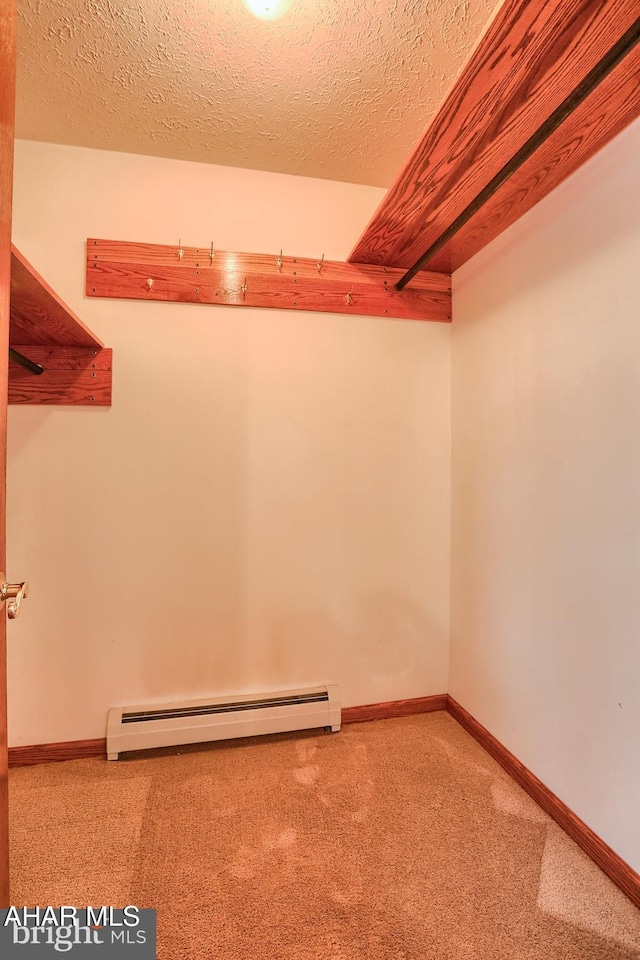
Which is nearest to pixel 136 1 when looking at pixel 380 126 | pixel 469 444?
pixel 380 126

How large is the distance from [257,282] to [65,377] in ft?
3.06

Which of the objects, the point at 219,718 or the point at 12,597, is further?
the point at 219,718

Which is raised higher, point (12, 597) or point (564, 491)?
point (564, 491)

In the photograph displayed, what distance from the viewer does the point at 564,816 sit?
1.37 meters

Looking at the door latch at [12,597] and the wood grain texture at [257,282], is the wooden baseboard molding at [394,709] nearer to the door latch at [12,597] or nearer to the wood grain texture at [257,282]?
the door latch at [12,597]

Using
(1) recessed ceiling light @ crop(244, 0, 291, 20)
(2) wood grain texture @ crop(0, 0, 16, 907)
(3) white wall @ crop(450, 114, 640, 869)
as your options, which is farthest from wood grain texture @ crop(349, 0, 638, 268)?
(2) wood grain texture @ crop(0, 0, 16, 907)

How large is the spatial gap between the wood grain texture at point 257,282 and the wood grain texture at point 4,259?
41.0 inches

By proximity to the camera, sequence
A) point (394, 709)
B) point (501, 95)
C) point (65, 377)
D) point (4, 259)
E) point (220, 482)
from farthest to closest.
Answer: point (394, 709)
point (220, 482)
point (65, 377)
point (501, 95)
point (4, 259)

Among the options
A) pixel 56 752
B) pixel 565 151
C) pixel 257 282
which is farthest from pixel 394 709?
pixel 565 151

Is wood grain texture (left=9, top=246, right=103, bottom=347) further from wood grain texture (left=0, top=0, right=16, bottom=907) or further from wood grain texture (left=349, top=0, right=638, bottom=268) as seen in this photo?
wood grain texture (left=349, top=0, right=638, bottom=268)

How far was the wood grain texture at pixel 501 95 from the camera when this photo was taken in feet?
2.96

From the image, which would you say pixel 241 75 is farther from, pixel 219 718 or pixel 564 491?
pixel 219 718

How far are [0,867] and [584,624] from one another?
5.14 feet

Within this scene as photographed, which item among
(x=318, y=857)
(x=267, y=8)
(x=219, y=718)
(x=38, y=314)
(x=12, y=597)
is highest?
(x=267, y=8)
